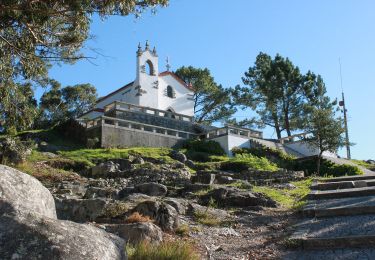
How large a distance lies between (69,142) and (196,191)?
695 inches

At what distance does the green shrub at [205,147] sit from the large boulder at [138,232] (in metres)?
23.2

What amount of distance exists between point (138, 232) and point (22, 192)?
2.36 metres

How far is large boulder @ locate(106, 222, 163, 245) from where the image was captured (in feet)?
23.5

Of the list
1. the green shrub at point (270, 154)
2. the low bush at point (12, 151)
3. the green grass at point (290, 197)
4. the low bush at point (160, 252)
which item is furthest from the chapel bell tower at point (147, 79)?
the low bush at point (160, 252)

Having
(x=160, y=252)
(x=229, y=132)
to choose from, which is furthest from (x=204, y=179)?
(x=229, y=132)

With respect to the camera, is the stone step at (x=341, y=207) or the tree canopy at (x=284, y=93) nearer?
the stone step at (x=341, y=207)

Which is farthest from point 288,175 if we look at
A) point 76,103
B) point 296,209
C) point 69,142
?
point 76,103

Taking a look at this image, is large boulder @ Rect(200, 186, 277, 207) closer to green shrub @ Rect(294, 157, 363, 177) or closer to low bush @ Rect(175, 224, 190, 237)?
low bush @ Rect(175, 224, 190, 237)

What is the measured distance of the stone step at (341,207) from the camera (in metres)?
9.78

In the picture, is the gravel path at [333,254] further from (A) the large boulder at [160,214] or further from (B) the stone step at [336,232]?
(A) the large boulder at [160,214]

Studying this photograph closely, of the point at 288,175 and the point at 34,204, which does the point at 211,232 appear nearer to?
the point at 34,204

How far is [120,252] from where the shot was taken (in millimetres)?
4699

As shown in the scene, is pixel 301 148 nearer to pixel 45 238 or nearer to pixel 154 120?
pixel 154 120

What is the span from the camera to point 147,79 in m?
42.7
